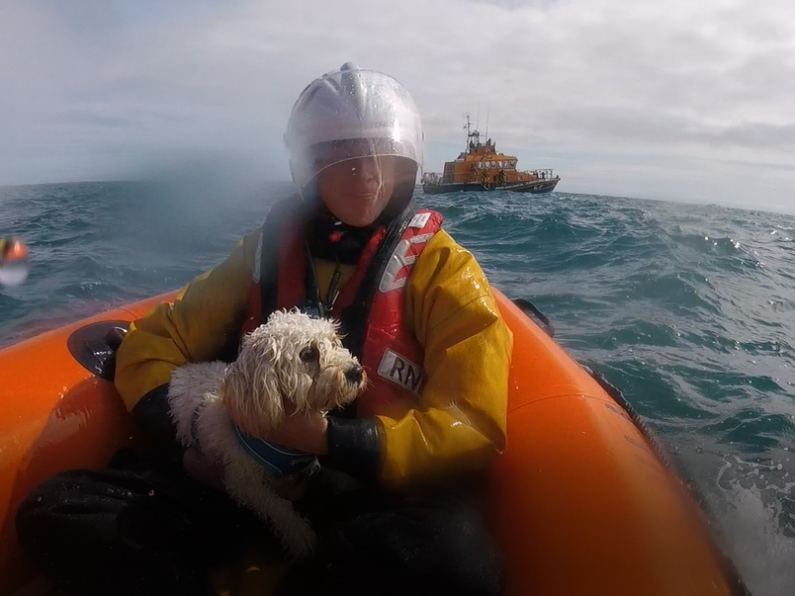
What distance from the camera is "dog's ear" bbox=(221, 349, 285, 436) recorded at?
1661mm

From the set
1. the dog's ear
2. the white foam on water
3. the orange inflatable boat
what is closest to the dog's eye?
the dog's ear

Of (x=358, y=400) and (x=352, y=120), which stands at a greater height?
(x=352, y=120)

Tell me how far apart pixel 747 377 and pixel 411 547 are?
424 centimetres

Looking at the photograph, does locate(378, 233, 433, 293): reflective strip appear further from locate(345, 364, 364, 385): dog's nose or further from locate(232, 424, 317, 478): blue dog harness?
locate(232, 424, 317, 478): blue dog harness

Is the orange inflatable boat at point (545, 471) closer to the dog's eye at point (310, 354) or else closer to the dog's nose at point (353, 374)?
the dog's nose at point (353, 374)

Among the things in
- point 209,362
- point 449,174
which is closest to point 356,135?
point 209,362

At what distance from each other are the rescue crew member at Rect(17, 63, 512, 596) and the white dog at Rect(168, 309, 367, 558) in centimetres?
7

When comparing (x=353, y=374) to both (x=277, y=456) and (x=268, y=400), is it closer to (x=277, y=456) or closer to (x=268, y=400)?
(x=268, y=400)

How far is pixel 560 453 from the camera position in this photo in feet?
6.00

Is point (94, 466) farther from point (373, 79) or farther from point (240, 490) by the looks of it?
point (373, 79)

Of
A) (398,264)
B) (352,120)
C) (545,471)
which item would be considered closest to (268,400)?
(398,264)

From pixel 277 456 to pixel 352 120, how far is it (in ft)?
3.94

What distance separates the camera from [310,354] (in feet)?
5.71

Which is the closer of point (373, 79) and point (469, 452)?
point (469, 452)
